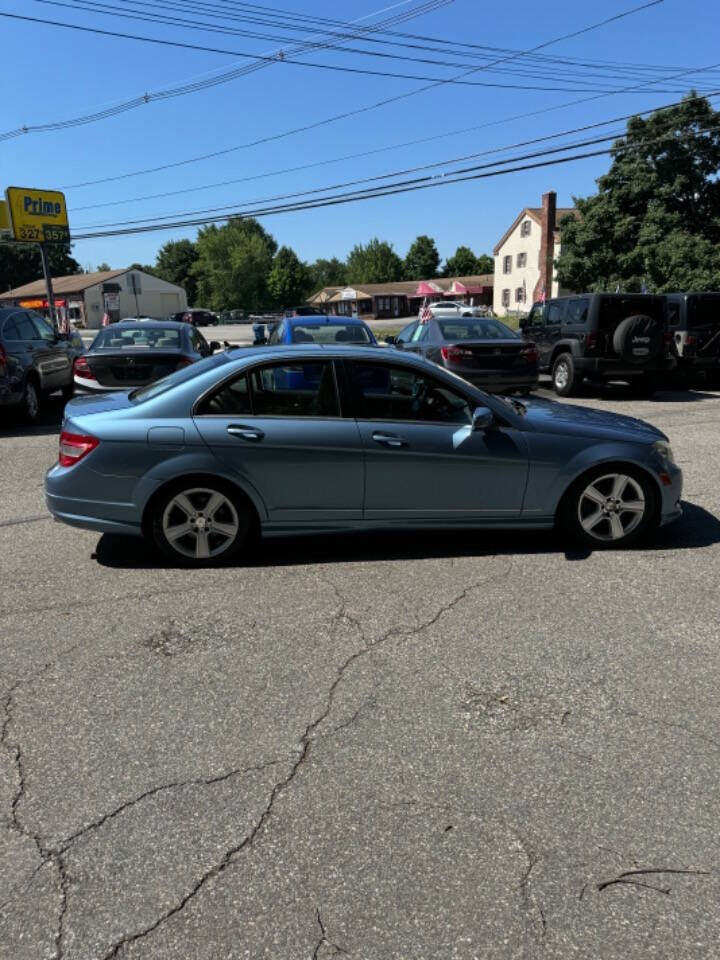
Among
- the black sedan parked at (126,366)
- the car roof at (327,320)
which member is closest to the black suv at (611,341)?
the car roof at (327,320)

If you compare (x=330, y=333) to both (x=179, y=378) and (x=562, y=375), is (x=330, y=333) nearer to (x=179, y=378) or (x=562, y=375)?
(x=562, y=375)

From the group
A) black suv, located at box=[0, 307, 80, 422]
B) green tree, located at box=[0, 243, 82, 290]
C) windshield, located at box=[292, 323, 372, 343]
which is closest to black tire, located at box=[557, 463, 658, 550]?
windshield, located at box=[292, 323, 372, 343]

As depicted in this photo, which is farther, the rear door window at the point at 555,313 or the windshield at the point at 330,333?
the rear door window at the point at 555,313

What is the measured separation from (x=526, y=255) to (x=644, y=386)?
47.7 m

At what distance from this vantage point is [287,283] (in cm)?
9750

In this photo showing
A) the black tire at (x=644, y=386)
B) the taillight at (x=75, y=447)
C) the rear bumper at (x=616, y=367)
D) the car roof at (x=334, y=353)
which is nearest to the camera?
the taillight at (x=75, y=447)

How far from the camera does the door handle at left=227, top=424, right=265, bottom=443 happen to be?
178 inches

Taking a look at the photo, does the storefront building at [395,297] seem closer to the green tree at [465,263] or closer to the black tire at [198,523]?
the green tree at [465,263]

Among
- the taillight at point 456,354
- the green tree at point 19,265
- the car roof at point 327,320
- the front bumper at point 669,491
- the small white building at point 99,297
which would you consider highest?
the green tree at point 19,265

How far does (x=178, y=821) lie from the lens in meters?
2.37

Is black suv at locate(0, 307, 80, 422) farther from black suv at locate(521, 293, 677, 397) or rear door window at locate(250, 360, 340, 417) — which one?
black suv at locate(521, 293, 677, 397)

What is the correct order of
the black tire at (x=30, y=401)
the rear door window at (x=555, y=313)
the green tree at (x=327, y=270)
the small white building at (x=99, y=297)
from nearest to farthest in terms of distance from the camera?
1. the black tire at (x=30, y=401)
2. the rear door window at (x=555, y=313)
3. the small white building at (x=99, y=297)
4. the green tree at (x=327, y=270)

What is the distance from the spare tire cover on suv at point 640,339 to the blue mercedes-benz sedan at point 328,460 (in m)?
7.90

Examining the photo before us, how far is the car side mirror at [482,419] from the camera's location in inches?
181
